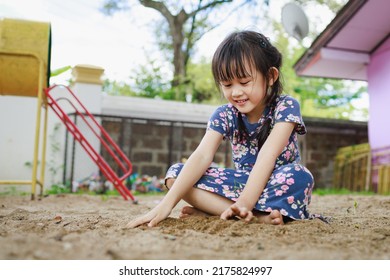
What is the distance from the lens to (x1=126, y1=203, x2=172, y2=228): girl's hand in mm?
1630

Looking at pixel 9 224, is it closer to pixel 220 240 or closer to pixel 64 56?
pixel 220 240

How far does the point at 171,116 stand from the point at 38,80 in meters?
2.84

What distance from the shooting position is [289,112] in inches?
74.9

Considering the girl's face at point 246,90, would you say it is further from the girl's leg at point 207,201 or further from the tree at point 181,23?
the tree at point 181,23

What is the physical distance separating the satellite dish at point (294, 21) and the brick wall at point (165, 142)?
4.43ft

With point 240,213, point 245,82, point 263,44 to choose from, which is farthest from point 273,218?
point 263,44

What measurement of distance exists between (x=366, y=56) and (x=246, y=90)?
4995mm

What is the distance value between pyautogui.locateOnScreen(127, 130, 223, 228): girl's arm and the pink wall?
4416 millimetres

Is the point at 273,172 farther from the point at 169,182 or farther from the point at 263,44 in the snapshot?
the point at 263,44

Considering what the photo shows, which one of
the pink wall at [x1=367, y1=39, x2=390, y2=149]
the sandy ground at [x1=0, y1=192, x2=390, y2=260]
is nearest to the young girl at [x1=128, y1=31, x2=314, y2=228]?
the sandy ground at [x1=0, y1=192, x2=390, y2=260]

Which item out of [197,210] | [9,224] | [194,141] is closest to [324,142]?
[194,141]

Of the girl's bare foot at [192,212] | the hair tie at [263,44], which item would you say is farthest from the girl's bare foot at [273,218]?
the hair tie at [263,44]

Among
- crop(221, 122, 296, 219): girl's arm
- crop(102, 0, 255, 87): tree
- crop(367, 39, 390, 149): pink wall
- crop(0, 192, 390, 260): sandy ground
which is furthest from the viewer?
crop(102, 0, 255, 87): tree

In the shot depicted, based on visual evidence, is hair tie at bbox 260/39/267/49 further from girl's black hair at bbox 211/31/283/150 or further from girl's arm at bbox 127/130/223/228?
girl's arm at bbox 127/130/223/228
